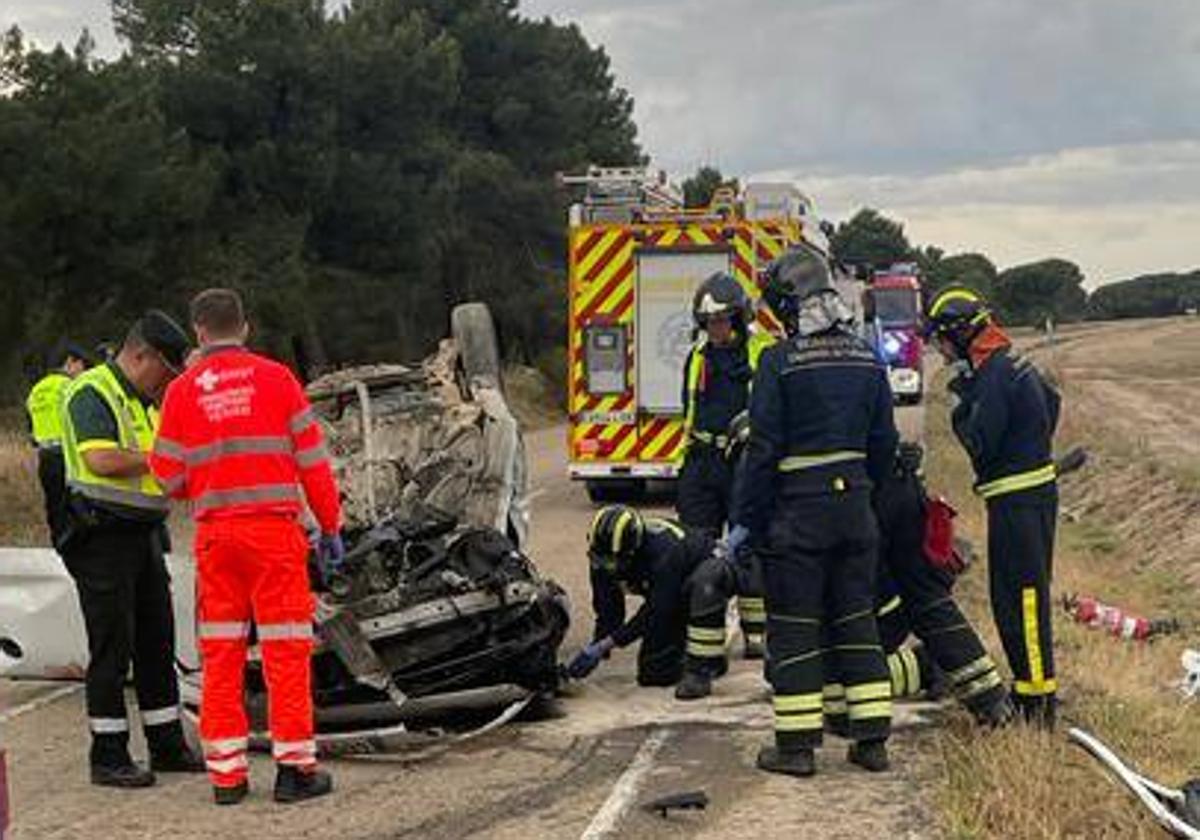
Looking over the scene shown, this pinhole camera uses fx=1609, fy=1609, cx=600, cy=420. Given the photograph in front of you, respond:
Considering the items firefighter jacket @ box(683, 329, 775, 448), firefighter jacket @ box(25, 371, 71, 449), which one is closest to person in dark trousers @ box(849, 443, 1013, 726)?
firefighter jacket @ box(683, 329, 775, 448)

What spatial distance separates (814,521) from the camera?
6.18m

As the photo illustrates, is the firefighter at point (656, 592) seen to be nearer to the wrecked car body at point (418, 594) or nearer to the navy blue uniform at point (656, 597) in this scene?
the navy blue uniform at point (656, 597)

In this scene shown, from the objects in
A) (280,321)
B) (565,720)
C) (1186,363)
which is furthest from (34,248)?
(1186,363)

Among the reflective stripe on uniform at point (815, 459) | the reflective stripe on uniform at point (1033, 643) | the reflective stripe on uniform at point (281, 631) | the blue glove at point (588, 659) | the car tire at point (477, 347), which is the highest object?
the car tire at point (477, 347)

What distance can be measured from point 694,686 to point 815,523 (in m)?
1.68

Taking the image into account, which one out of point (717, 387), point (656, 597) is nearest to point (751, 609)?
point (656, 597)

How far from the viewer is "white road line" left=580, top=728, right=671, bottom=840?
5569mm

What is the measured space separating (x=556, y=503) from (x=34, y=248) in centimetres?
873

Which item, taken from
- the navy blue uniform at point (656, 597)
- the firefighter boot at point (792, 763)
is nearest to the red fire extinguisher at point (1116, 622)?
the navy blue uniform at point (656, 597)

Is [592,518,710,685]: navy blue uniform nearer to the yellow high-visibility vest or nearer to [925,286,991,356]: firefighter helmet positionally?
[925,286,991,356]: firefighter helmet

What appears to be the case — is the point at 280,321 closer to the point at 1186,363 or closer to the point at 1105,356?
the point at 1186,363

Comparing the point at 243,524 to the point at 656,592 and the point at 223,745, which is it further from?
the point at 656,592

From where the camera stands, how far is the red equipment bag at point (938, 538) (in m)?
6.79

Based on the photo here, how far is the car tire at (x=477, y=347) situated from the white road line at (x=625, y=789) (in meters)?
2.59
